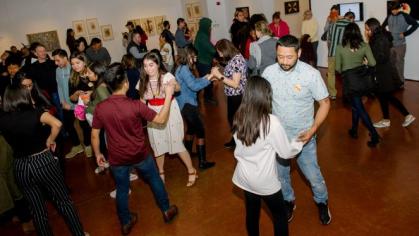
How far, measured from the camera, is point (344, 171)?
4.26 meters

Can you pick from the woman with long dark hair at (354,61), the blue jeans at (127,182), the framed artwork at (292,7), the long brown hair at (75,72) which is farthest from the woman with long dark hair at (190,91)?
the framed artwork at (292,7)

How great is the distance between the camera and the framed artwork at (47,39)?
39.6 ft

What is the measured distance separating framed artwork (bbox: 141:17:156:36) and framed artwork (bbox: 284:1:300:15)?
17.3 ft

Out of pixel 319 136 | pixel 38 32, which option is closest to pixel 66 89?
pixel 319 136

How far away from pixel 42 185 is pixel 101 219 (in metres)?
1.19

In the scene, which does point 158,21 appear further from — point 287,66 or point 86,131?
point 287,66

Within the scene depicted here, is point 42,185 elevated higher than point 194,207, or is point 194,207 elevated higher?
point 42,185

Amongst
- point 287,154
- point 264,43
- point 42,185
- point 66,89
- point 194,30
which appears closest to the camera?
point 287,154

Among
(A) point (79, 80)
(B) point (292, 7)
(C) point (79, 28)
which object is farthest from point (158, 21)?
(A) point (79, 80)

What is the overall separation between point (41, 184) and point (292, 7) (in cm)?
1075

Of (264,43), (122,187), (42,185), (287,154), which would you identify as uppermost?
(264,43)

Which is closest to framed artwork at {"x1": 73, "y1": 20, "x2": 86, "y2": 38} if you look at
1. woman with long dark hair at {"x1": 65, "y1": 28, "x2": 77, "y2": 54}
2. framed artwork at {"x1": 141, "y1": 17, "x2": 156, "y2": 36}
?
woman with long dark hair at {"x1": 65, "y1": 28, "x2": 77, "y2": 54}

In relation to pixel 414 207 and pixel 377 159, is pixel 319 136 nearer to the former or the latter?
pixel 377 159

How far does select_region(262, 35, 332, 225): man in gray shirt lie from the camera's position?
2.79 m
